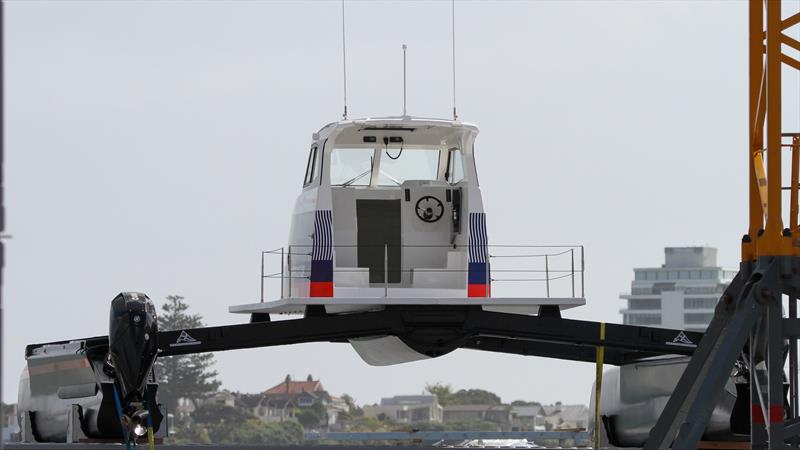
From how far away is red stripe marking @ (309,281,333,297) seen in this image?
22016mm

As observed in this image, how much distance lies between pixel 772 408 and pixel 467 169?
22.6 feet

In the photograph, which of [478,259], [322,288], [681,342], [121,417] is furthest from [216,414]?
[121,417]

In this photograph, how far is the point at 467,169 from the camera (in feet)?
75.7

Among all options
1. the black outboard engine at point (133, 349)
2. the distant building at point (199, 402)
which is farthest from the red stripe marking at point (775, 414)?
the distant building at point (199, 402)

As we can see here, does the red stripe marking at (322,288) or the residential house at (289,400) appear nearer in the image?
the red stripe marking at (322,288)

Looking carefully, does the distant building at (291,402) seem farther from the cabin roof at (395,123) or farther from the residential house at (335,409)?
the cabin roof at (395,123)

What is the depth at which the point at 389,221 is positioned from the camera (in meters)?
23.3

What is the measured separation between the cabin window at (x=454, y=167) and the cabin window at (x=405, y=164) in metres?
0.20

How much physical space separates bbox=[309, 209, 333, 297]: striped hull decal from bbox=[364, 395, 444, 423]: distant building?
432 feet

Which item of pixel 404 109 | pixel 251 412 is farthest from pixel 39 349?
pixel 251 412

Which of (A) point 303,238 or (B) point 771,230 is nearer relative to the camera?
(B) point 771,230

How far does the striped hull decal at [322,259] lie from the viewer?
72.3 feet

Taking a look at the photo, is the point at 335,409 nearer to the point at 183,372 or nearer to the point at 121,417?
the point at 183,372

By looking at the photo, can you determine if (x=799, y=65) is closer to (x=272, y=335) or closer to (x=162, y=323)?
(x=272, y=335)
